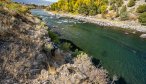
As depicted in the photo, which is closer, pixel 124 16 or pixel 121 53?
pixel 121 53

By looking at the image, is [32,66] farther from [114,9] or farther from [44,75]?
[114,9]

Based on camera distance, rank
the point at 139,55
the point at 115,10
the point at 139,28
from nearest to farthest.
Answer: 1. the point at 139,55
2. the point at 139,28
3. the point at 115,10

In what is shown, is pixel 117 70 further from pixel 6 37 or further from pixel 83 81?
pixel 6 37

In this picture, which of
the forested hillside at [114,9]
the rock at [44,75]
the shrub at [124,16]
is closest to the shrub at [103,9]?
the forested hillside at [114,9]

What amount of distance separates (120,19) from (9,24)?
8324 centimetres

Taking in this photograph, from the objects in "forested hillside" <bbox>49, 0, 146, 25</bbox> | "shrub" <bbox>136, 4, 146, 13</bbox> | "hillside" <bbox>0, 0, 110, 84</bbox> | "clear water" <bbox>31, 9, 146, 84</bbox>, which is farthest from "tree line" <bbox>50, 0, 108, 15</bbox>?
"hillside" <bbox>0, 0, 110, 84</bbox>

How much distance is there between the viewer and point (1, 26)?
2645cm

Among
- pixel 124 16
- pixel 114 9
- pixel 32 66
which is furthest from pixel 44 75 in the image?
pixel 114 9

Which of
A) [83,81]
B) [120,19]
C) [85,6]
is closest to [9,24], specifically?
[83,81]

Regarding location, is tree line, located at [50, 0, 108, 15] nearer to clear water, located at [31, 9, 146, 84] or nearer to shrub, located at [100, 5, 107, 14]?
shrub, located at [100, 5, 107, 14]

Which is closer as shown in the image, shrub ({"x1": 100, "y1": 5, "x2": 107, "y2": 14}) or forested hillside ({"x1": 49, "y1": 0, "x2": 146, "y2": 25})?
forested hillside ({"x1": 49, "y1": 0, "x2": 146, "y2": 25})

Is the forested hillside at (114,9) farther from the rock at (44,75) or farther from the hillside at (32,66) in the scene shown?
the rock at (44,75)

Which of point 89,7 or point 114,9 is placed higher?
point 89,7

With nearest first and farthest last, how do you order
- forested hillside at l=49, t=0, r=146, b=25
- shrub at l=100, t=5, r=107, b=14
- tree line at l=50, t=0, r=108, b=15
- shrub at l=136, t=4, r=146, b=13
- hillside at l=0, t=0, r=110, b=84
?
hillside at l=0, t=0, r=110, b=84
forested hillside at l=49, t=0, r=146, b=25
shrub at l=136, t=4, r=146, b=13
shrub at l=100, t=5, r=107, b=14
tree line at l=50, t=0, r=108, b=15
